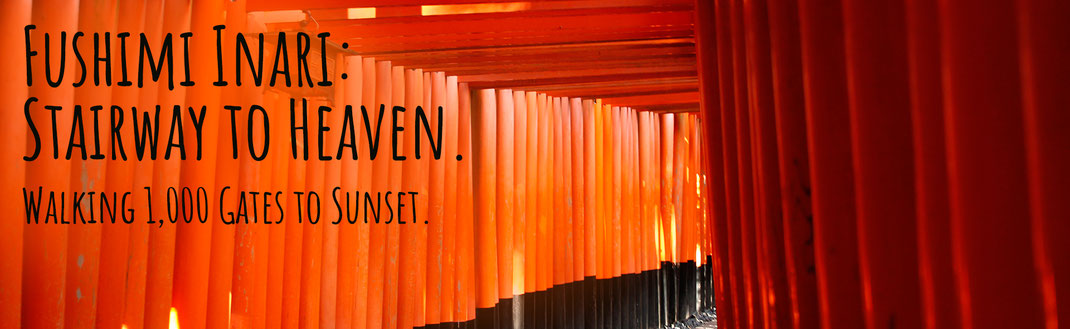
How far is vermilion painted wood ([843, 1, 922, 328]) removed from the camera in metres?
1.21

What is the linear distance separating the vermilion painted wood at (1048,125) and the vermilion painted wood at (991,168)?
0.03 metres

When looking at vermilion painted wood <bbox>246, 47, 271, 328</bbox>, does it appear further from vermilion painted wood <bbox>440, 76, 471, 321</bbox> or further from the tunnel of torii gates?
vermilion painted wood <bbox>440, 76, 471, 321</bbox>

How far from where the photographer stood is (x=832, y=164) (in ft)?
4.84

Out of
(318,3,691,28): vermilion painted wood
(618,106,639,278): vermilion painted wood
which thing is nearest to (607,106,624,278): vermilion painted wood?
(618,106,639,278): vermilion painted wood

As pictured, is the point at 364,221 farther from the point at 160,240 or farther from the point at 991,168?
the point at 991,168

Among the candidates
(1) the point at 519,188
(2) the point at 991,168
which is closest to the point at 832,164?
(2) the point at 991,168

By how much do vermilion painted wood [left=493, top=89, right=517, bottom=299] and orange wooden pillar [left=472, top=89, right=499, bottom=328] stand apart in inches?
2.7

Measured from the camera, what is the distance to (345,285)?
14.5 feet

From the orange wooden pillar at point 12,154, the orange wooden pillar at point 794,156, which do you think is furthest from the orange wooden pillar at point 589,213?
the orange wooden pillar at point 794,156

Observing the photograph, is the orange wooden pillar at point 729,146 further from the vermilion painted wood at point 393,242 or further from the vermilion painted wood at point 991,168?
the vermilion painted wood at point 393,242

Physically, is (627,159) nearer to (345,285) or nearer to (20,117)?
(345,285)

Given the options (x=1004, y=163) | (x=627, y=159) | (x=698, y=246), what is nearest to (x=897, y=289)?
(x=1004, y=163)

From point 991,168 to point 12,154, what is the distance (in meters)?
2.79

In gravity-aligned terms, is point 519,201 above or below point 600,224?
above
